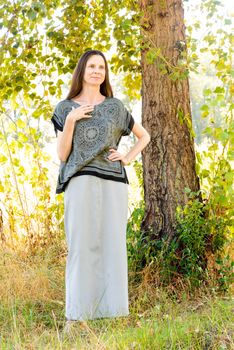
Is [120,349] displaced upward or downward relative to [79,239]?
downward

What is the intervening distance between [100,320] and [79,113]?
1185mm

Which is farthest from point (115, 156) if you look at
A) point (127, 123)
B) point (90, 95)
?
point (90, 95)

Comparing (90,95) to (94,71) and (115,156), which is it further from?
(115,156)

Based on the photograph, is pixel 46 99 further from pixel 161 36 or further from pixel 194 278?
pixel 194 278

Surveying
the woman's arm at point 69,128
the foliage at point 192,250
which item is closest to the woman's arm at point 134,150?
the woman's arm at point 69,128

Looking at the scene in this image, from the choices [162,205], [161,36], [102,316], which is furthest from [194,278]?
[161,36]

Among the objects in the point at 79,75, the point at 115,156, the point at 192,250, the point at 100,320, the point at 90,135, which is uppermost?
the point at 79,75

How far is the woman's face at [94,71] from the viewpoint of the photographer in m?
3.68

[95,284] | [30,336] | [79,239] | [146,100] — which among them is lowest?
[30,336]

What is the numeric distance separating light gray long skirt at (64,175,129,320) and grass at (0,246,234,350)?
111mm

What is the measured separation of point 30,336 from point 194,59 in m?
2.08

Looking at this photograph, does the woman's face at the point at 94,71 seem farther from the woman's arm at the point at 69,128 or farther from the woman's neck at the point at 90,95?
the woman's arm at the point at 69,128

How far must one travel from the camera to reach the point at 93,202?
3.56 meters

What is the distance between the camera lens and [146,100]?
4.91 metres
